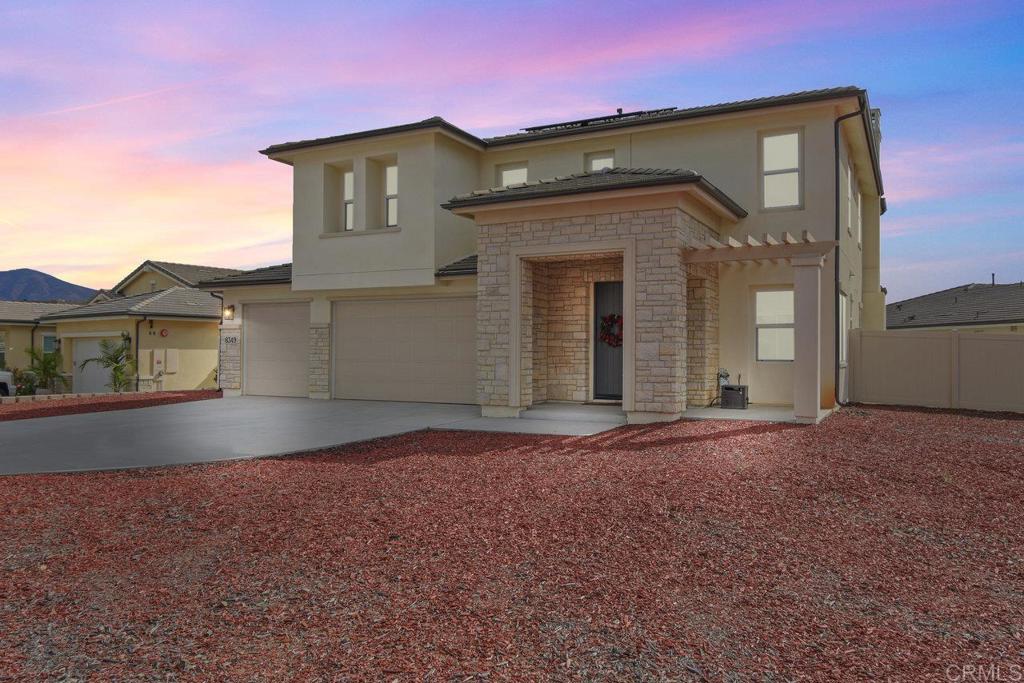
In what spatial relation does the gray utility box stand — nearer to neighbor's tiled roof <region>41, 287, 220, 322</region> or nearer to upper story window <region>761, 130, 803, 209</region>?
upper story window <region>761, 130, 803, 209</region>

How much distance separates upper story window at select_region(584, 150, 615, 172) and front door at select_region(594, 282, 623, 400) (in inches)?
127

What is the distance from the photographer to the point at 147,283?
32188 millimetres

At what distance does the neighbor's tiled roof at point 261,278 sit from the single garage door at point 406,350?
192 centimetres

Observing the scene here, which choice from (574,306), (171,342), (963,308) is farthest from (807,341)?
(963,308)

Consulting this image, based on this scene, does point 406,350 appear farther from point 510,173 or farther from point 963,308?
point 963,308

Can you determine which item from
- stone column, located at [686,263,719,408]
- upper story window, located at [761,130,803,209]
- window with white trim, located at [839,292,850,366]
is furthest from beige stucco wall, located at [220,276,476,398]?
window with white trim, located at [839,292,850,366]

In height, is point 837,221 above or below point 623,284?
above

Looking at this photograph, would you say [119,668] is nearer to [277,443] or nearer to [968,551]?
[968,551]

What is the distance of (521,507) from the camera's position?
258 inches

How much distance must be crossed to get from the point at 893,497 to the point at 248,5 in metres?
10.7

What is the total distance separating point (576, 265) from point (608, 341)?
5.72 ft

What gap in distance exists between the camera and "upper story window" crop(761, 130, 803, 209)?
45.9 ft

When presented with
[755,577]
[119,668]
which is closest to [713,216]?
[755,577]
